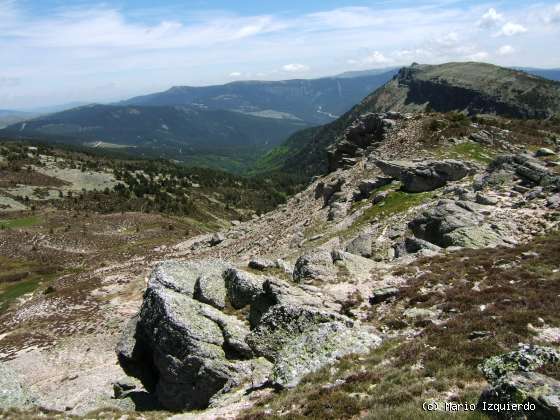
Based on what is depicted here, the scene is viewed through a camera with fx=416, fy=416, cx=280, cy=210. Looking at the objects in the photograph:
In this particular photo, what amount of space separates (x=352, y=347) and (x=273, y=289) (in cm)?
559

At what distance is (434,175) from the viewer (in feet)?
132

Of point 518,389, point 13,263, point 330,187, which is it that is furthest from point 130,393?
point 13,263

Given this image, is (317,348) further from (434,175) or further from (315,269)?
(434,175)

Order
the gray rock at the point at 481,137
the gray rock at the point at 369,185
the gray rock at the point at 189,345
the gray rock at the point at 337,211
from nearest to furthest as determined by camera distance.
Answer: the gray rock at the point at 189,345, the gray rock at the point at 337,211, the gray rock at the point at 369,185, the gray rock at the point at 481,137

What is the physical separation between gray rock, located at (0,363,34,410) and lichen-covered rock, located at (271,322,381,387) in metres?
11.6

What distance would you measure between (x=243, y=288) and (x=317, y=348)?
6795mm

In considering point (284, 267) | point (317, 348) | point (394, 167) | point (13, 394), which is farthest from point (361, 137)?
point (13, 394)

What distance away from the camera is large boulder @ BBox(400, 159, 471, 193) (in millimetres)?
40031

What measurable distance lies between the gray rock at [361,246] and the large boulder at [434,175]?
10.8 metres

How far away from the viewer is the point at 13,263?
67.6 m

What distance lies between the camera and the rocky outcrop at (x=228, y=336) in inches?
660

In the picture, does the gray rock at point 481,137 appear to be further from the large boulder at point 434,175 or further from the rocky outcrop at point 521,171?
the rocky outcrop at point 521,171

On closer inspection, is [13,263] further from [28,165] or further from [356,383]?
[28,165]

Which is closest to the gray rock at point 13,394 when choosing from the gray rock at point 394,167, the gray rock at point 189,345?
the gray rock at point 189,345
